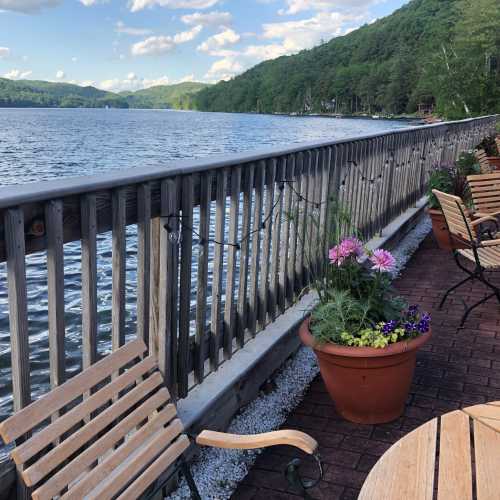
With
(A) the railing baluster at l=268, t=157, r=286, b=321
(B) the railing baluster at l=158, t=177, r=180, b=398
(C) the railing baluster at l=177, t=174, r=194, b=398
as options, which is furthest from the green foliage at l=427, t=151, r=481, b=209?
(B) the railing baluster at l=158, t=177, r=180, b=398

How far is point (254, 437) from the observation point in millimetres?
1971

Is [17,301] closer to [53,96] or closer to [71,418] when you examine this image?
[71,418]

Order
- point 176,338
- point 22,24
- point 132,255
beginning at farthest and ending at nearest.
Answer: point 22,24 < point 132,255 < point 176,338

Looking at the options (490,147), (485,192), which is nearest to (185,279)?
(485,192)

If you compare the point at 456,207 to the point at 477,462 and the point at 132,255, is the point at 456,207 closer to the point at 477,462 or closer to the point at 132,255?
the point at 477,462

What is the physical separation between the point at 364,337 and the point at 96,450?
1672 mm

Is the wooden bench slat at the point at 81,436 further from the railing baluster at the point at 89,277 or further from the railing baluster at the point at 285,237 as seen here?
the railing baluster at the point at 285,237

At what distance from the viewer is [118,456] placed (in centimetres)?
191

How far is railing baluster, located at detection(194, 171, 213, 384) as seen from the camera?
289 cm

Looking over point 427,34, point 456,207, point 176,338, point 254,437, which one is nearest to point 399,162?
point 456,207

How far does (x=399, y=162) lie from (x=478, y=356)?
12.0ft

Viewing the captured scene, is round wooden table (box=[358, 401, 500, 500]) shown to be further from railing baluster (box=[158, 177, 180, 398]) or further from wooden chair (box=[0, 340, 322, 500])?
railing baluster (box=[158, 177, 180, 398])

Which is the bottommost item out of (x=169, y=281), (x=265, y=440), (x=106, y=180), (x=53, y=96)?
(x=53, y=96)

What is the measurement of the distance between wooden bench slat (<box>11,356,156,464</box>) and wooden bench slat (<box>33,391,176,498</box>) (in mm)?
97
